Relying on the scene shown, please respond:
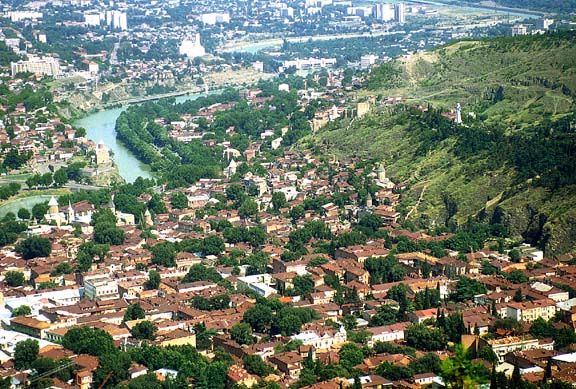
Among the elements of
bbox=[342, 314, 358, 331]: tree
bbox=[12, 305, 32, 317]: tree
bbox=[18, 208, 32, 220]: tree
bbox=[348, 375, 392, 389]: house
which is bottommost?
bbox=[18, 208, 32, 220]: tree

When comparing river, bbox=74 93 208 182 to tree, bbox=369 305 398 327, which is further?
river, bbox=74 93 208 182

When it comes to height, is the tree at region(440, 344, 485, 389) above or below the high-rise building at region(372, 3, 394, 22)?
above

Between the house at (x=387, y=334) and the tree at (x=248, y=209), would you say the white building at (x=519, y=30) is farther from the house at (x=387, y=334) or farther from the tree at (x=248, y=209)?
the house at (x=387, y=334)

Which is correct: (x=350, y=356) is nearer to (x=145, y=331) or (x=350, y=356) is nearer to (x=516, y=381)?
(x=516, y=381)

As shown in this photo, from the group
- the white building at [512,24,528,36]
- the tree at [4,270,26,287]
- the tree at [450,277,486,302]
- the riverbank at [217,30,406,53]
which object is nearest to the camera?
the tree at [450,277,486,302]

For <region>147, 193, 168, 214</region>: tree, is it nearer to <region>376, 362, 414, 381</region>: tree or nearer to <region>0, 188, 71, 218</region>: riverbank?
<region>0, 188, 71, 218</region>: riverbank

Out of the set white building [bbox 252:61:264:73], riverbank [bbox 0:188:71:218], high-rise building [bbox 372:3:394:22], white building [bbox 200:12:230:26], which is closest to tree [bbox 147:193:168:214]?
riverbank [bbox 0:188:71:218]
